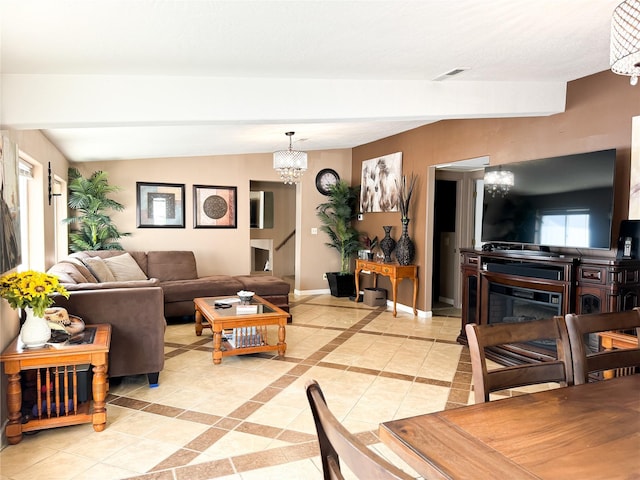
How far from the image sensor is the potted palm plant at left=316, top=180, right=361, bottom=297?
731 centimetres

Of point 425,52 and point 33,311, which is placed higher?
point 425,52

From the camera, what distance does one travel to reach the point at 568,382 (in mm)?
1565

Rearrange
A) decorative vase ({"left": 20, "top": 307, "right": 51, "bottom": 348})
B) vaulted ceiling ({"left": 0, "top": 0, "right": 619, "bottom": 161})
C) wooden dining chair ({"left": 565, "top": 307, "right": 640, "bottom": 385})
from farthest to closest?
decorative vase ({"left": 20, "top": 307, "right": 51, "bottom": 348})
vaulted ceiling ({"left": 0, "top": 0, "right": 619, "bottom": 161})
wooden dining chair ({"left": 565, "top": 307, "right": 640, "bottom": 385})

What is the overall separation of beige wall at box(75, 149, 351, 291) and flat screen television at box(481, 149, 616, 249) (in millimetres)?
3738

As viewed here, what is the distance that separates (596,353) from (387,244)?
4723 mm

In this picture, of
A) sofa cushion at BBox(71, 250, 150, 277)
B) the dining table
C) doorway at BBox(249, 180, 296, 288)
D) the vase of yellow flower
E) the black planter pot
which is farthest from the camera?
doorway at BBox(249, 180, 296, 288)

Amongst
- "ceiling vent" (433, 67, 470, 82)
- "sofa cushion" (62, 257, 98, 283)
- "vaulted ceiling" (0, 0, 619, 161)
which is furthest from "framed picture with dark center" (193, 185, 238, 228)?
"ceiling vent" (433, 67, 470, 82)

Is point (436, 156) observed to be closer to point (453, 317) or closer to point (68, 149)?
Answer: point (453, 317)

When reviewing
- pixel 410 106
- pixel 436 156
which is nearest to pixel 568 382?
pixel 410 106

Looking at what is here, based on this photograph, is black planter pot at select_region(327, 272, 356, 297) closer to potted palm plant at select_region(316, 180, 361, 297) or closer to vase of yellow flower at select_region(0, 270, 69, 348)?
potted palm plant at select_region(316, 180, 361, 297)

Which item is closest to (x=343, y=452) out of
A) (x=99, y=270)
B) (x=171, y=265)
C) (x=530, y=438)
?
(x=530, y=438)

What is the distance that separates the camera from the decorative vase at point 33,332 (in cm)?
255

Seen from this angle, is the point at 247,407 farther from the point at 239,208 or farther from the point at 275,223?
the point at 275,223

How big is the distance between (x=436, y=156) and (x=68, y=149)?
445 centimetres
